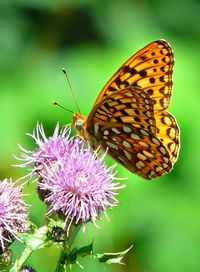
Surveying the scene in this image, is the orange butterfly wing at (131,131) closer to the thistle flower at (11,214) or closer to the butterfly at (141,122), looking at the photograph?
the butterfly at (141,122)

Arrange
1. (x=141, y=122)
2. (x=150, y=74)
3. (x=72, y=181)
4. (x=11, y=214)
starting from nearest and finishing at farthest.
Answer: (x=11, y=214)
(x=72, y=181)
(x=141, y=122)
(x=150, y=74)

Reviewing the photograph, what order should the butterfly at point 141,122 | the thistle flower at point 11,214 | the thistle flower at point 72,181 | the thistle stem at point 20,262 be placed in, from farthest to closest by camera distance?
the butterfly at point 141,122 < the thistle flower at point 72,181 < the thistle flower at point 11,214 < the thistle stem at point 20,262

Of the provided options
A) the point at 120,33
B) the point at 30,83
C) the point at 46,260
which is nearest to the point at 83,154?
the point at 46,260

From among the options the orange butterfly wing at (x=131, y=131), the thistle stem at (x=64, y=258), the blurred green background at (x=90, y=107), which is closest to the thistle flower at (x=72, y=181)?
the thistle stem at (x=64, y=258)

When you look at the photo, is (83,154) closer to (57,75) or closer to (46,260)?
(46,260)

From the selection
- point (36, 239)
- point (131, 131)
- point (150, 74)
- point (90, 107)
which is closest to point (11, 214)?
point (36, 239)

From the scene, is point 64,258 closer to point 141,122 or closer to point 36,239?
point 36,239
